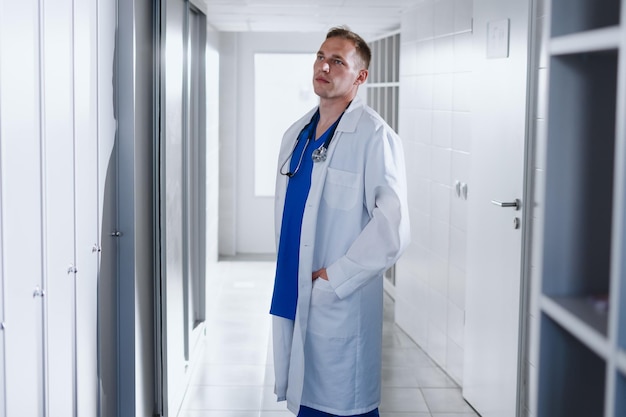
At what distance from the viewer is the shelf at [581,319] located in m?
1.35

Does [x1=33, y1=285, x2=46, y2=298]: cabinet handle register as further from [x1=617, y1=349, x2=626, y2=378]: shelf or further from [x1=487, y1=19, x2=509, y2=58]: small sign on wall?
[x1=487, y1=19, x2=509, y2=58]: small sign on wall

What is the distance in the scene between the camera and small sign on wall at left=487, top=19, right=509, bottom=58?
144 inches

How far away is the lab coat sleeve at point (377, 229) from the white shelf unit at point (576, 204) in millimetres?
1270

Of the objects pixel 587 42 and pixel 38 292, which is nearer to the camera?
pixel 587 42

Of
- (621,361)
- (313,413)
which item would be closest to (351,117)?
(313,413)

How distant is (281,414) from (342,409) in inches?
42.2

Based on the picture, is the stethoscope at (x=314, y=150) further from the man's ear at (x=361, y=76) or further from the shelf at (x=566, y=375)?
the shelf at (x=566, y=375)

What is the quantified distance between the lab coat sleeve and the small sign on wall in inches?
40.3

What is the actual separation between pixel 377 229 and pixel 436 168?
2236 millimetres

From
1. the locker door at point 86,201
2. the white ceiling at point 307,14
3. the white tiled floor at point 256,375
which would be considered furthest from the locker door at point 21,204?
the white ceiling at point 307,14

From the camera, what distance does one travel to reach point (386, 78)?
6.58 metres

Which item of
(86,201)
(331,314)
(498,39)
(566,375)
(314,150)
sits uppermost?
(498,39)

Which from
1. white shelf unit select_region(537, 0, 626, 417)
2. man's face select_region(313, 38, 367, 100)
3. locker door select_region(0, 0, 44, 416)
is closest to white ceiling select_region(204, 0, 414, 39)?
man's face select_region(313, 38, 367, 100)

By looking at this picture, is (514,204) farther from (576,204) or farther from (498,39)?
(576,204)
